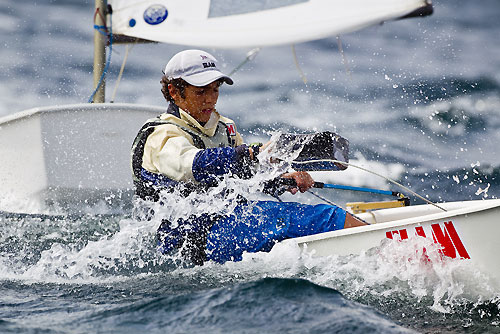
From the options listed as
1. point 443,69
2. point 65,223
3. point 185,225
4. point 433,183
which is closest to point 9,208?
point 65,223

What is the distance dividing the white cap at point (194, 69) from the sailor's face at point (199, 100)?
0.19 feet

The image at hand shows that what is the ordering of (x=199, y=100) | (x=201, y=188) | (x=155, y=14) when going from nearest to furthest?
(x=201, y=188), (x=199, y=100), (x=155, y=14)

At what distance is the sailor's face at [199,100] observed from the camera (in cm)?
292

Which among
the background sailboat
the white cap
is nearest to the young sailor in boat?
the white cap

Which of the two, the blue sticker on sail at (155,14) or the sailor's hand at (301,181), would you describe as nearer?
the sailor's hand at (301,181)

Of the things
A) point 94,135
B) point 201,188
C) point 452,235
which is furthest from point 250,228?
point 94,135

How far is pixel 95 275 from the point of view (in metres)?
3.09

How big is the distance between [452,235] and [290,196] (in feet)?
13.7

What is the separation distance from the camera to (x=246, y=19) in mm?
4695

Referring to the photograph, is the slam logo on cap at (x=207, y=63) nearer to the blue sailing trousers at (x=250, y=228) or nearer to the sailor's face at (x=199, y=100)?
the sailor's face at (x=199, y=100)

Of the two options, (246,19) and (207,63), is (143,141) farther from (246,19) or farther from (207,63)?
(246,19)

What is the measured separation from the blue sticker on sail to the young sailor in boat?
219 centimetres

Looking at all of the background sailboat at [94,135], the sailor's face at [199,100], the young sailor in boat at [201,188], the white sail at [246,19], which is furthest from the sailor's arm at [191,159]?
the background sailboat at [94,135]

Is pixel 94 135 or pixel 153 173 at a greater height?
pixel 94 135
